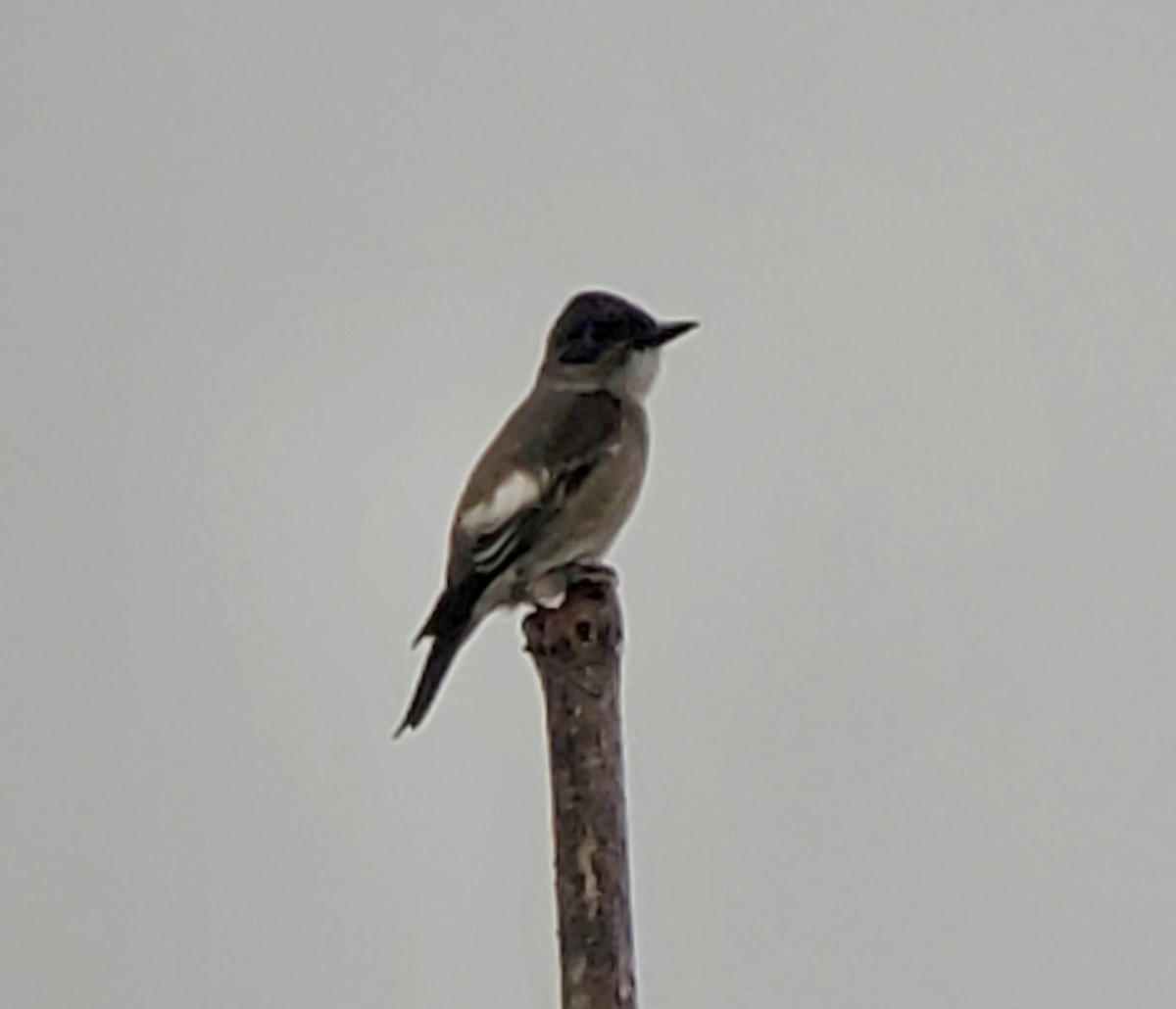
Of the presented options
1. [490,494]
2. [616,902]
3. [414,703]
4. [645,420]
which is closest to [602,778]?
[616,902]

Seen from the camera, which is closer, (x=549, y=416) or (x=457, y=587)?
(x=457, y=587)

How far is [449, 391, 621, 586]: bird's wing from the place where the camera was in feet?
37.1

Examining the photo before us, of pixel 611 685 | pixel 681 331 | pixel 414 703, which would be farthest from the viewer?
pixel 681 331

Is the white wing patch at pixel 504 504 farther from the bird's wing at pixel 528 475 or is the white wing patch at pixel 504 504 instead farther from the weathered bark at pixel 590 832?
the weathered bark at pixel 590 832

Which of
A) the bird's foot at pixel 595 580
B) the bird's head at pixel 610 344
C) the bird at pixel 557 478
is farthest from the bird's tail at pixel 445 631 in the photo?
the bird's head at pixel 610 344

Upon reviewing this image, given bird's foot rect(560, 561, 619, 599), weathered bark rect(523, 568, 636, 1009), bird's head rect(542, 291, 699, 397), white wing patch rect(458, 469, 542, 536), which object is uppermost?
bird's head rect(542, 291, 699, 397)

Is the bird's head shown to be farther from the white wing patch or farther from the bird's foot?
the bird's foot

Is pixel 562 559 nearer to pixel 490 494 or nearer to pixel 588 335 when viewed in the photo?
pixel 490 494

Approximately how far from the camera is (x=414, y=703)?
10648 millimetres

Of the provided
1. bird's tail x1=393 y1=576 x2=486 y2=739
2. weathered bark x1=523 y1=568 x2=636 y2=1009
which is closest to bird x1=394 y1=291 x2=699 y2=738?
bird's tail x1=393 y1=576 x2=486 y2=739

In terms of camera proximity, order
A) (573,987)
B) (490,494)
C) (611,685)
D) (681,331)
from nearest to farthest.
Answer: (573,987)
(611,685)
(490,494)
(681,331)

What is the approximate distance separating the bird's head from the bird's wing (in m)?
0.19

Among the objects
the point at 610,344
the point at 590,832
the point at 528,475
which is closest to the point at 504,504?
the point at 528,475

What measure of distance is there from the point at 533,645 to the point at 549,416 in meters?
3.15
